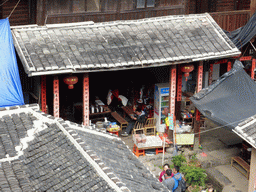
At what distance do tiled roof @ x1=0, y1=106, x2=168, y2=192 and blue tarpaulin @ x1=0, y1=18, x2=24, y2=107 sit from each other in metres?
3.38

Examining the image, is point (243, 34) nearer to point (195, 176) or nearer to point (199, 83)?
point (199, 83)

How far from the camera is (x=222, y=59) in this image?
22312mm

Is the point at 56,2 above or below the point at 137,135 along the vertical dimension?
above

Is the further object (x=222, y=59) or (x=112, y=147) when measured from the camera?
(x=222, y=59)

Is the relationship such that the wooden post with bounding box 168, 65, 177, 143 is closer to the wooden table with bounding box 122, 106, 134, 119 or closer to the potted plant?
the wooden table with bounding box 122, 106, 134, 119

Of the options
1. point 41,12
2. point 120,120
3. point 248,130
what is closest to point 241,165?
point 248,130

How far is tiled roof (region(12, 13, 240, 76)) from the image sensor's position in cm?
1838

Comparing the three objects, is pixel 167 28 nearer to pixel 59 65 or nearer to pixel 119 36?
pixel 119 36

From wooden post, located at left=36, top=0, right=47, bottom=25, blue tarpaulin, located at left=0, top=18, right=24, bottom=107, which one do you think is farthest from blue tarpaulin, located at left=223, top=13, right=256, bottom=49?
blue tarpaulin, located at left=0, top=18, right=24, bottom=107

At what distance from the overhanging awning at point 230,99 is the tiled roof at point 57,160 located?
17.8ft

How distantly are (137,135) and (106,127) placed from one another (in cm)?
149

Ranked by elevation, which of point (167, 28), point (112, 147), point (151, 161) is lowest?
point (151, 161)

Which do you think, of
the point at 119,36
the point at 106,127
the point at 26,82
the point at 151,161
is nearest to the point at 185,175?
the point at 151,161

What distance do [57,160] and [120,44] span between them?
8.73 meters
